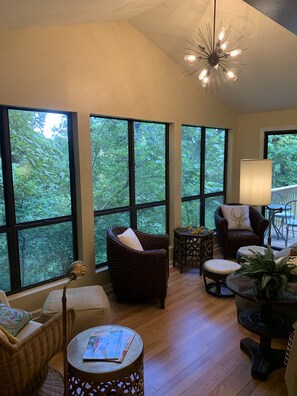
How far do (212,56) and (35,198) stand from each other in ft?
7.59

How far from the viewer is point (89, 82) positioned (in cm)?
328

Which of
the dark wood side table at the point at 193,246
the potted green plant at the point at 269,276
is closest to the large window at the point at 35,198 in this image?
the dark wood side table at the point at 193,246

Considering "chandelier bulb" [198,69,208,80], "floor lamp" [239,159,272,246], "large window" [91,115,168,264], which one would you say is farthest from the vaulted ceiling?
"floor lamp" [239,159,272,246]

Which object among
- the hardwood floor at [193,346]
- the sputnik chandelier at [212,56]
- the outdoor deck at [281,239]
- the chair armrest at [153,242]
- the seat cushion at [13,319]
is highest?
the sputnik chandelier at [212,56]

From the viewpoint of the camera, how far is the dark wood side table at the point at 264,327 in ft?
7.26

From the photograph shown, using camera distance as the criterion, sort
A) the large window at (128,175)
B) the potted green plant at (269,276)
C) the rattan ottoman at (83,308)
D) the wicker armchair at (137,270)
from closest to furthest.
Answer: the potted green plant at (269,276), the rattan ottoman at (83,308), the wicker armchair at (137,270), the large window at (128,175)

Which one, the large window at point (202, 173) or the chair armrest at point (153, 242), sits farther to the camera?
the large window at point (202, 173)

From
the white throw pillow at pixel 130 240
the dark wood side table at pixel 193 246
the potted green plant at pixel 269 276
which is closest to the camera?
the potted green plant at pixel 269 276

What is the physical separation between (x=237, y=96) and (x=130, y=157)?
91.4 inches

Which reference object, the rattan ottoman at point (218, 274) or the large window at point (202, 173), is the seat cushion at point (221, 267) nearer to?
the rattan ottoman at point (218, 274)

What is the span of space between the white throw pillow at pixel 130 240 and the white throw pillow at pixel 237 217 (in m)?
2.07

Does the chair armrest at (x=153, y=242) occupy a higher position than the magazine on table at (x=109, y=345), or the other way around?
the chair armrest at (x=153, y=242)

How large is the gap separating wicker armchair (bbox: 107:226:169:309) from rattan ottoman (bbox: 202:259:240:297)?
0.59m

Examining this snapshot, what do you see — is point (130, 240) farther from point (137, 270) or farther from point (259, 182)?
point (259, 182)
